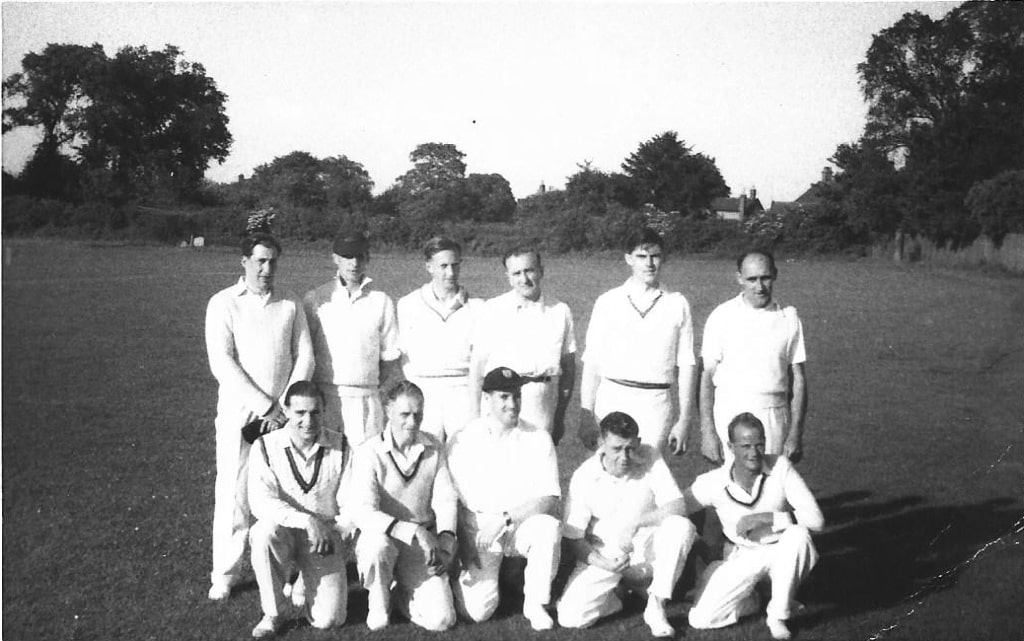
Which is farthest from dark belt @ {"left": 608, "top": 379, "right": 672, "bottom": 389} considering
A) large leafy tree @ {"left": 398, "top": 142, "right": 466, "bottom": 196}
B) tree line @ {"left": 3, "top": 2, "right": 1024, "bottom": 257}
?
tree line @ {"left": 3, "top": 2, "right": 1024, "bottom": 257}

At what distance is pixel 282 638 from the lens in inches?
152

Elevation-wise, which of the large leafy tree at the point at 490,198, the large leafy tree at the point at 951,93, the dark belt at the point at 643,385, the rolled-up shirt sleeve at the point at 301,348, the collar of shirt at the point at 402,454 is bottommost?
the collar of shirt at the point at 402,454

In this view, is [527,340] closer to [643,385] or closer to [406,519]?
[643,385]

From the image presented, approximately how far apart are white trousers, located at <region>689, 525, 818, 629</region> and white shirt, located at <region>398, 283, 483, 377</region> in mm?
1777

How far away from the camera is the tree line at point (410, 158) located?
605 centimetres

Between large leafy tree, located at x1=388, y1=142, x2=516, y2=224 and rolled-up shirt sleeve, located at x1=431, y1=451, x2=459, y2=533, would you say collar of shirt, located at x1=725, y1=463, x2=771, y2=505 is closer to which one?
rolled-up shirt sleeve, located at x1=431, y1=451, x2=459, y2=533

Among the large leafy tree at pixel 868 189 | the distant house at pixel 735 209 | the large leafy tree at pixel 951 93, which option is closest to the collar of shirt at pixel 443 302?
the large leafy tree at pixel 951 93

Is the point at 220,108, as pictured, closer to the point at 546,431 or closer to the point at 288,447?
the point at 288,447

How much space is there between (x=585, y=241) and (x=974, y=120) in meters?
8.24

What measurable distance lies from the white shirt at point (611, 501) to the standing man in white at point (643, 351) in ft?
1.16

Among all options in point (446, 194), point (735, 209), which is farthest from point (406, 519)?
point (735, 209)

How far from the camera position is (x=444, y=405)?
4.84m

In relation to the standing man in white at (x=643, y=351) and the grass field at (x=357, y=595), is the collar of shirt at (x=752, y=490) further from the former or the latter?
the grass field at (x=357, y=595)

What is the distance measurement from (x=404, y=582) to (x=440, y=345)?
1.32 m
